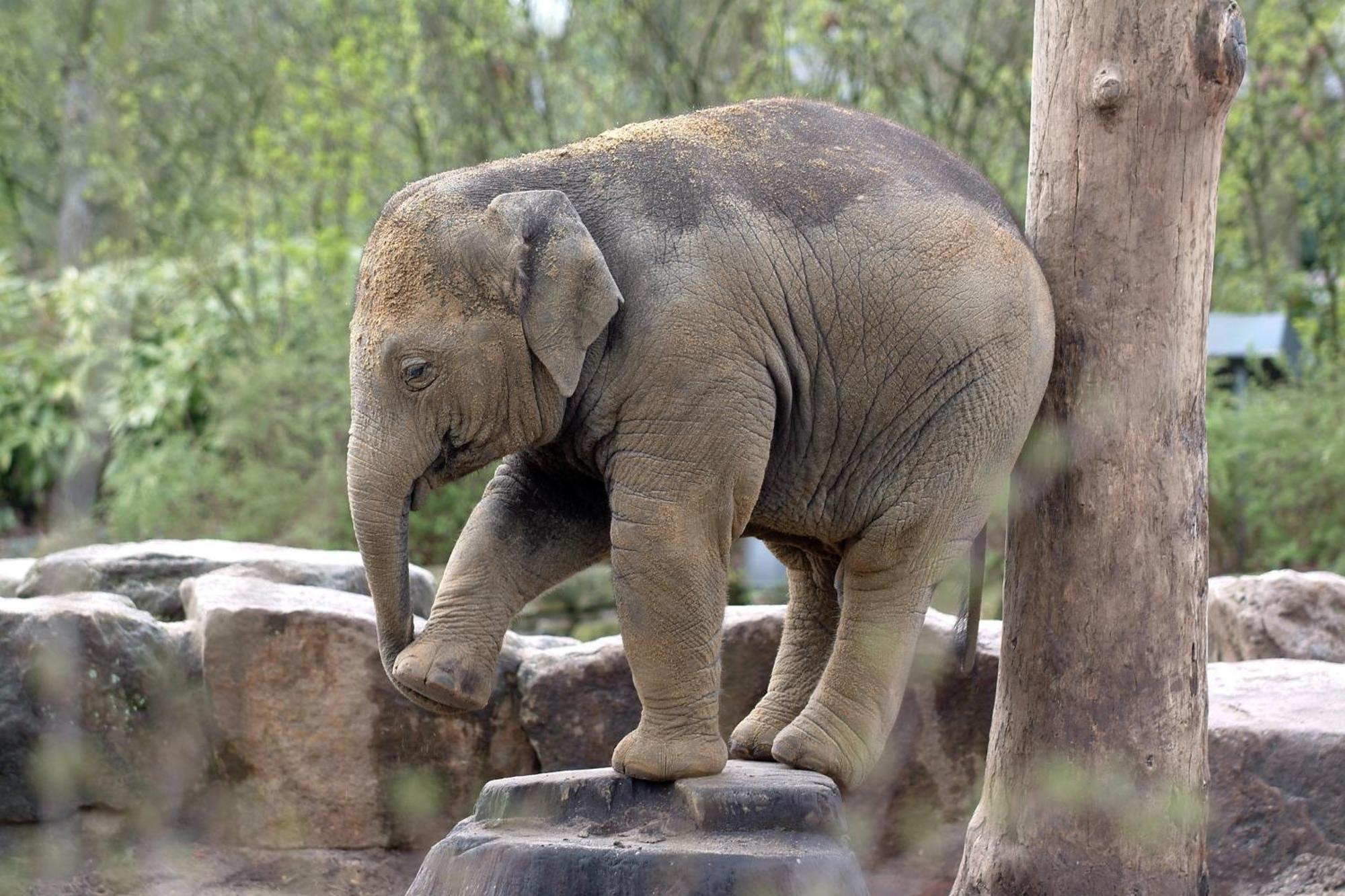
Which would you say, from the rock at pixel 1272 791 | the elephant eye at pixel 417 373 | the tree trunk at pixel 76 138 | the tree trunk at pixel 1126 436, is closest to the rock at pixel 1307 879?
the rock at pixel 1272 791

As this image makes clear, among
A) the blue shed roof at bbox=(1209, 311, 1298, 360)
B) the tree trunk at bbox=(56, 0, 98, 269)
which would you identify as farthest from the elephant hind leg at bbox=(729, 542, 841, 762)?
the tree trunk at bbox=(56, 0, 98, 269)

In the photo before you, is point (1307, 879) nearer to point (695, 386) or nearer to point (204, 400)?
point (695, 386)

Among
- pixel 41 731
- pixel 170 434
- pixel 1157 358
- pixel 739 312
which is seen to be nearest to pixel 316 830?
pixel 41 731

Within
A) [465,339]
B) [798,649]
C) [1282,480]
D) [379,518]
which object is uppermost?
[465,339]

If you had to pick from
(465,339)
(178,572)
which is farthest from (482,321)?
(178,572)

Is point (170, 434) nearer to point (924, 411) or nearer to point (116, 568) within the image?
point (116, 568)

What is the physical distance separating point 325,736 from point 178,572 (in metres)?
1.32

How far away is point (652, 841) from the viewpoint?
358cm

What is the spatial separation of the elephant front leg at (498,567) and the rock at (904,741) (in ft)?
4.17

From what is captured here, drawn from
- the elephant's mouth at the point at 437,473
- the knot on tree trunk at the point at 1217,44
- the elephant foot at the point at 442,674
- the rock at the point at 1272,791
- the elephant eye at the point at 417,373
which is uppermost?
the knot on tree trunk at the point at 1217,44

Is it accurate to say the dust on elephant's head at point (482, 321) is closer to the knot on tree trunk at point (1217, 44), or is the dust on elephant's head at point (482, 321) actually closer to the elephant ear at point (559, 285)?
the elephant ear at point (559, 285)

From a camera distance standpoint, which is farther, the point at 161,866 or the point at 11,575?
the point at 11,575

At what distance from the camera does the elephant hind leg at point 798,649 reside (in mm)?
4402

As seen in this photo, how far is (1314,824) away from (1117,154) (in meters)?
2.10
